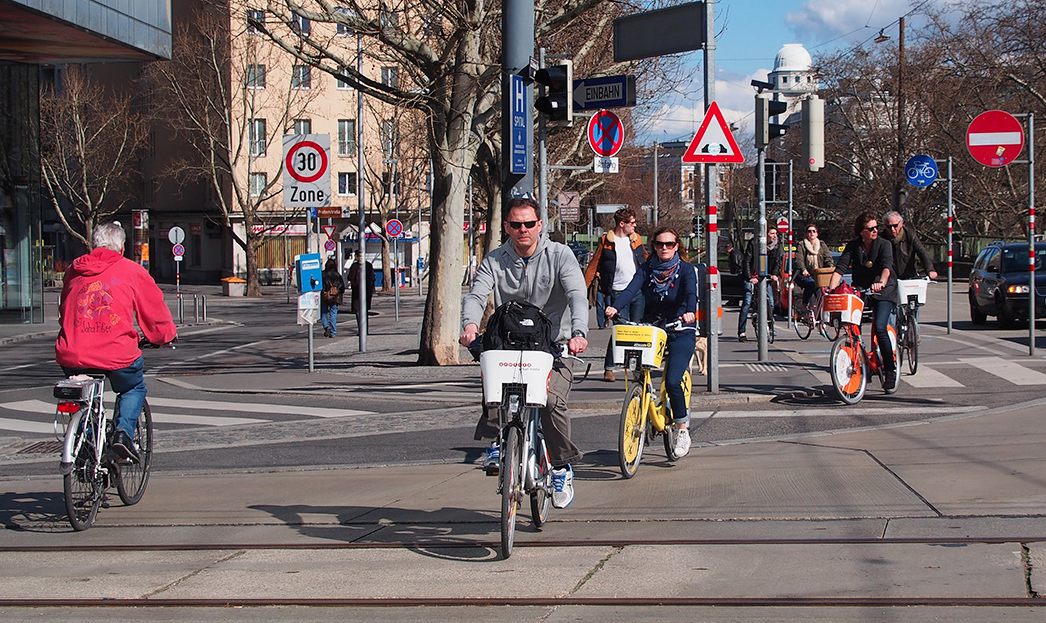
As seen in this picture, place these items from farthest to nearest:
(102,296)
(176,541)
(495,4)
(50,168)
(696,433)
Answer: (50,168) < (495,4) < (696,433) < (102,296) < (176,541)

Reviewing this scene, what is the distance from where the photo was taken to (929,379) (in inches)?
510

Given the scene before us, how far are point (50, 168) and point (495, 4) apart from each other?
42.0m

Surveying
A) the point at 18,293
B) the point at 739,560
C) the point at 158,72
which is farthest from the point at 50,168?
the point at 739,560

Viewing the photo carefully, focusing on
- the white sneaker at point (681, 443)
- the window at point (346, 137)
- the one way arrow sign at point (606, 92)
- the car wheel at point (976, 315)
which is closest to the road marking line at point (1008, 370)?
the one way arrow sign at point (606, 92)

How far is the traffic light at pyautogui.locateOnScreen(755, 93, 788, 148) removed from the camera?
14078 mm

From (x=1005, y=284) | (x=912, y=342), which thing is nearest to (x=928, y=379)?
(x=912, y=342)

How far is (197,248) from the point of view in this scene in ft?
221

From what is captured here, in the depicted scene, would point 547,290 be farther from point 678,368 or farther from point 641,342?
point 678,368

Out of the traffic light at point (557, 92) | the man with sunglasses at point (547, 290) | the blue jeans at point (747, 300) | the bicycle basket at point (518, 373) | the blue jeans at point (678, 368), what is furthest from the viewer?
the blue jeans at point (747, 300)

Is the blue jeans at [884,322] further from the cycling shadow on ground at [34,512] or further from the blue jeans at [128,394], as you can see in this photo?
the cycling shadow on ground at [34,512]

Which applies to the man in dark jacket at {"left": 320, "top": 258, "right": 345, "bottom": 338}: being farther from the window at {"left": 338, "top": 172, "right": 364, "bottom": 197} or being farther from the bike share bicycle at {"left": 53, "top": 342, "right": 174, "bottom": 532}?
the window at {"left": 338, "top": 172, "right": 364, "bottom": 197}

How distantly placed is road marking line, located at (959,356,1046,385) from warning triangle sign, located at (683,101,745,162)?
413 centimetres

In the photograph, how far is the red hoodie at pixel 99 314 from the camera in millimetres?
6672

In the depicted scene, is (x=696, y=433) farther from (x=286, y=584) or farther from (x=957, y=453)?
(x=286, y=584)
